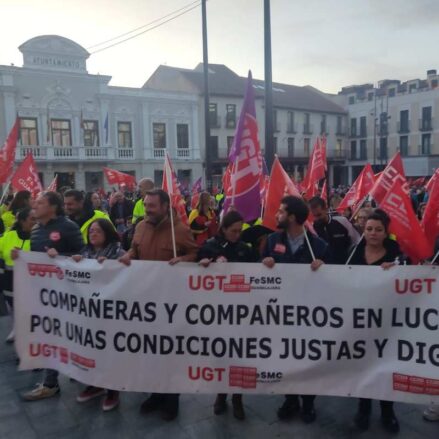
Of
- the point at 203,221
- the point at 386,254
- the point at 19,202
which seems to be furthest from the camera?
the point at 203,221

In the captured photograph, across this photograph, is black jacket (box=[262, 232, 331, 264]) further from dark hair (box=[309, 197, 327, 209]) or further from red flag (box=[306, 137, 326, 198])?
red flag (box=[306, 137, 326, 198])

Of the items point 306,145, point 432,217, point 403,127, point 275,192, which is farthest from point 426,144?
point 275,192

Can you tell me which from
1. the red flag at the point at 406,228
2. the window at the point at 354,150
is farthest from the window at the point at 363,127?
the red flag at the point at 406,228

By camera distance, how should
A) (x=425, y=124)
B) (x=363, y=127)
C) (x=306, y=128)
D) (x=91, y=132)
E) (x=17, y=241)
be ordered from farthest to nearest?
(x=363, y=127) → (x=306, y=128) → (x=425, y=124) → (x=91, y=132) → (x=17, y=241)

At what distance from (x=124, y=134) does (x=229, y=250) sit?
3107cm

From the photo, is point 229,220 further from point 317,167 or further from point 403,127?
point 403,127

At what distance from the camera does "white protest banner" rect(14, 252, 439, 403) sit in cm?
301

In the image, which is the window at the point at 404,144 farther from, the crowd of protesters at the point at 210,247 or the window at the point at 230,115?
the crowd of protesters at the point at 210,247

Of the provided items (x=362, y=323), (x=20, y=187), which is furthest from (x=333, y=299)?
(x=20, y=187)

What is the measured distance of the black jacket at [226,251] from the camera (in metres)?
3.54

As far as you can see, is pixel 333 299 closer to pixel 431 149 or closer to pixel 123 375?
pixel 123 375

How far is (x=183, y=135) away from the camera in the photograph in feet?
118

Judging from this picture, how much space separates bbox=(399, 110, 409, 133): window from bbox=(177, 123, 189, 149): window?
1034 inches

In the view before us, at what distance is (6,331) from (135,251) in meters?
2.82
